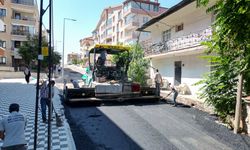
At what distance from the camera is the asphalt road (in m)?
5.95

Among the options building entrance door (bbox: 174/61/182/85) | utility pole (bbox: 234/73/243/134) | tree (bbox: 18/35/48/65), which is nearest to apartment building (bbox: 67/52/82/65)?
tree (bbox: 18/35/48/65)

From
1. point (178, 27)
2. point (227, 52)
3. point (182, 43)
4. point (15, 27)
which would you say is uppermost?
point (15, 27)

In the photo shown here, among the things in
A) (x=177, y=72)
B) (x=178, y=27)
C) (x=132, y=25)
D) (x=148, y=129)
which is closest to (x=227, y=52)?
(x=148, y=129)

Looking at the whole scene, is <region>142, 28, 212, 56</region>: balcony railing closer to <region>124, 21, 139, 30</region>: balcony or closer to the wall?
the wall

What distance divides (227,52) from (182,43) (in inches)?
384

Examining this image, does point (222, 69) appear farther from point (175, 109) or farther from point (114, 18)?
point (114, 18)

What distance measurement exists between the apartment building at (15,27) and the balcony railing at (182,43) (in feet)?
91.3

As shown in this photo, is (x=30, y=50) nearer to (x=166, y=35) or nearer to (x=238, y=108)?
(x=166, y=35)

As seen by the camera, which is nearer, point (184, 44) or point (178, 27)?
point (184, 44)

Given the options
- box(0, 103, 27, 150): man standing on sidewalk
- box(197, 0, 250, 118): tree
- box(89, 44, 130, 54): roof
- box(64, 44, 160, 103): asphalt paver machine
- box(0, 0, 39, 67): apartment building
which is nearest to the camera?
box(0, 103, 27, 150): man standing on sidewalk

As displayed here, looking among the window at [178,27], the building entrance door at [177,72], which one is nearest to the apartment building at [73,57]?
the window at [178,27]

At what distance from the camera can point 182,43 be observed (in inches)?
624

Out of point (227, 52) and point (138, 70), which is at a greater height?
point (227, 52)

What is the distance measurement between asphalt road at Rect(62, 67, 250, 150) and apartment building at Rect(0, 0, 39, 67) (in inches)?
1382
